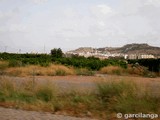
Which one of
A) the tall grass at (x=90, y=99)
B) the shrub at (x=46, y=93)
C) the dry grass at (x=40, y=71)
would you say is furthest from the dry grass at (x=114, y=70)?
the shrub at (x=46, y=93)

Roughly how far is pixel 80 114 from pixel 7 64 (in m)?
40.4

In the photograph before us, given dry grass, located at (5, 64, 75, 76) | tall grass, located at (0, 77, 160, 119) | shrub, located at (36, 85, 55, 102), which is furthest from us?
dry grass, located at (5, 64, 75, 76)

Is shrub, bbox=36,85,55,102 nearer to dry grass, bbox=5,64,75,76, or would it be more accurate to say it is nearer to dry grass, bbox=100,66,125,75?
dry grass, bbox=5,64,75,76

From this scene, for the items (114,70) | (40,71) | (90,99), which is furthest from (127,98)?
(114,70)

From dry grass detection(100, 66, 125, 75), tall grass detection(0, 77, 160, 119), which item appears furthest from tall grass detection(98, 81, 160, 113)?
dry grass detection(100, 66, 125, 75)

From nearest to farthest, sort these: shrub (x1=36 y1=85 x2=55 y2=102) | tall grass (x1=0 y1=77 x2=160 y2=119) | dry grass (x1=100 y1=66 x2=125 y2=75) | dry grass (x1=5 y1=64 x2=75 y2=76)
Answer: tall grass (x1=0 y1=77 x2=160 y2=119) < shrub (x1=36 y1=85 x2=55 y2=102) < dry grass (x1=5 y1=64 x2=75 y2=76) < dry grass (x1=100 y1=66 x2=125 y2=75)

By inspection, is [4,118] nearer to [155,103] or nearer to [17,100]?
[17,100]

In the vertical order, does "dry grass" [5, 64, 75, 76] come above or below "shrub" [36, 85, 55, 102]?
below

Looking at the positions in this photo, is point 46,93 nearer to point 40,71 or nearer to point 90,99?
point 90,99

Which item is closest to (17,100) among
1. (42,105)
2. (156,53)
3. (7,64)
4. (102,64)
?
(42,105)

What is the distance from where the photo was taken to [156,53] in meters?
175

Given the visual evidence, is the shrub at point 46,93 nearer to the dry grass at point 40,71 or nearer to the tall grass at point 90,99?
the tall grass at point 90,99

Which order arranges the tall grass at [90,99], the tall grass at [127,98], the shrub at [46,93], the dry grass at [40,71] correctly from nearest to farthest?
the tall grass at [127,98] < the tall grass at [90,99] < the shrub at [46,93] < the dry grass at [40,71]

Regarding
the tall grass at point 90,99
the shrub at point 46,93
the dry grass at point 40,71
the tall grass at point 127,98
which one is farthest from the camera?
the dry grass at point 40,71
